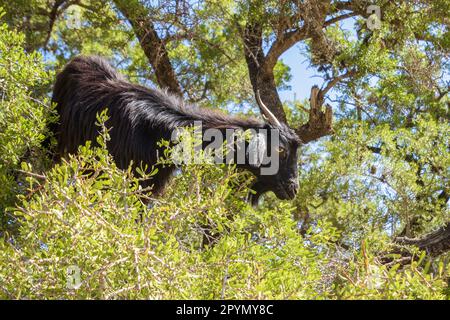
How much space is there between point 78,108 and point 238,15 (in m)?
2.41

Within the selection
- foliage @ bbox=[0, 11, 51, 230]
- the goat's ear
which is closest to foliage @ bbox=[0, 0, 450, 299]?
foliage @ bbox=[0, 11, 51, 230]

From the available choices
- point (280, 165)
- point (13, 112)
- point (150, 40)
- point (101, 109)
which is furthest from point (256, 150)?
point (150, 40)

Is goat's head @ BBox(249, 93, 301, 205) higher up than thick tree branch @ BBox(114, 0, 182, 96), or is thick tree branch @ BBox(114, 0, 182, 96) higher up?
thick tree branch @ BBox(114, 0, 182, 96)

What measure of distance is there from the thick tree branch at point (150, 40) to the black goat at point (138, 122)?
1114 millimetres

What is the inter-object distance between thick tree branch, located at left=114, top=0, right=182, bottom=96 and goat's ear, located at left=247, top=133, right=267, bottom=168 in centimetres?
222

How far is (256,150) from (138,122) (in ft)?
3.09

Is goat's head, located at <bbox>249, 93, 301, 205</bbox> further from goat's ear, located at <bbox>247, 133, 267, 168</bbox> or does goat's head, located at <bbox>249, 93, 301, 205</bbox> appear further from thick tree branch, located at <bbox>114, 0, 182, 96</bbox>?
thick tree branch, located at <bbox>114, 0, 182, 96</bbox>

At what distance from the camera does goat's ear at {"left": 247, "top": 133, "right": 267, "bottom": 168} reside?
16.1ft

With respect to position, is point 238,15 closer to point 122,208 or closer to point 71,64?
point 71,64

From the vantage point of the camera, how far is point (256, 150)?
4922 millimetres

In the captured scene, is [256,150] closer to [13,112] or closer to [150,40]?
[13,112]

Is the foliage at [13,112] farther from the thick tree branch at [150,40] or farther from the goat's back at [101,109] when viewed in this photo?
the thick tree branch at [150,40]
